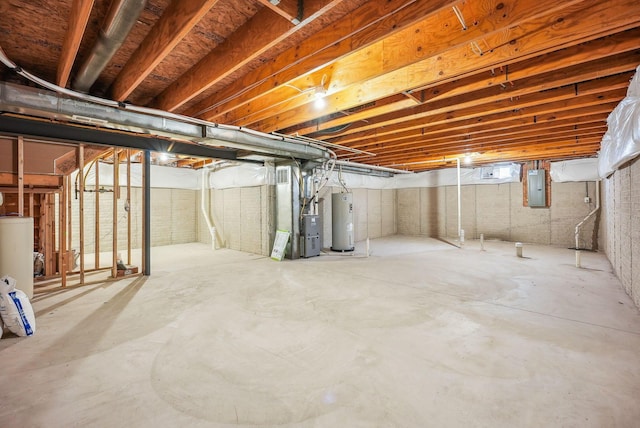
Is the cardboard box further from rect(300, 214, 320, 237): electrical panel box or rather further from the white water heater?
rect(300, 214, 320, 237): electrical panel box

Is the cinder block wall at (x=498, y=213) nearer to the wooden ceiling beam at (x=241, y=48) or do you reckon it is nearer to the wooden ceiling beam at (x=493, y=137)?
the wooden ceiling beam at (x=493, y=137)

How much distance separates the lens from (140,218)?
280 inches

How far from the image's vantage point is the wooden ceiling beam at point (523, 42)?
5.44ft

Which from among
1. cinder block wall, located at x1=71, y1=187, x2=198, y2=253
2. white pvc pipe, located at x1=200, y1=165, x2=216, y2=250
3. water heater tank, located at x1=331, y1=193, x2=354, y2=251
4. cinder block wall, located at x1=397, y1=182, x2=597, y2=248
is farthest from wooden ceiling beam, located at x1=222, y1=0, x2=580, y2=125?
cinder block wall, located at x1=397, y1=182, x2=597, y2=248

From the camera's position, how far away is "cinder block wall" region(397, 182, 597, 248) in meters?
6.57

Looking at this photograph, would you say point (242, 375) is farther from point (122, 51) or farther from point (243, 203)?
point (243, 203)

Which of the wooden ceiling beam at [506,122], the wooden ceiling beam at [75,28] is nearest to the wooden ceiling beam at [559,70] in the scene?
the wooden ceiling beam at [506,122]

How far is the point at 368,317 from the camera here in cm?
265

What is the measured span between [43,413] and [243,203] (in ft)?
17.5

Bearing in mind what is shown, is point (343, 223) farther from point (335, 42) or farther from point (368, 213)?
point (335, 42)

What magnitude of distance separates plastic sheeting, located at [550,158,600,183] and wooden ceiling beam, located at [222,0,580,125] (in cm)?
630

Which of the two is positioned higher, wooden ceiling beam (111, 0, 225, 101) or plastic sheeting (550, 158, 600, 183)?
wooden ceiling beam (111, 0, 225, 101)

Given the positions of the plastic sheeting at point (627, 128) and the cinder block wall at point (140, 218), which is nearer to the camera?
the plastic sheeting at point (627, 128)

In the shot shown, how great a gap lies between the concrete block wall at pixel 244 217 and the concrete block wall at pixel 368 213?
1570mm
